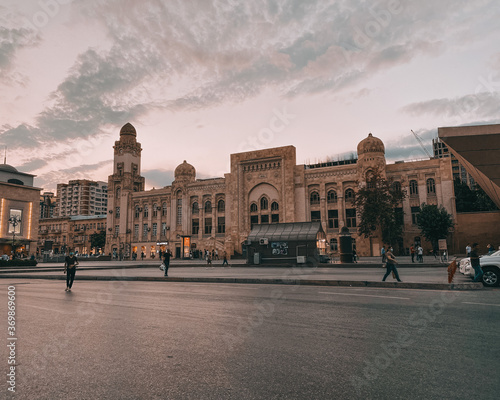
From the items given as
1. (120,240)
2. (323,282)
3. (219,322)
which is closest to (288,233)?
(323,282)

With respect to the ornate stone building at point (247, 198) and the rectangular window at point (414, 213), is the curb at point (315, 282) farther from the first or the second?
the rectangular window at point (414, 213)

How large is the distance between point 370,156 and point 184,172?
31.0 m

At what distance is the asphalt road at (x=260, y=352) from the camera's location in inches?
131

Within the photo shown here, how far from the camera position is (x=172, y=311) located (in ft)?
25.6

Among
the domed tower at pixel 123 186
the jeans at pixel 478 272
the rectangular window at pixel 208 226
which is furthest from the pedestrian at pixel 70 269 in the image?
the domed tower at pixel 123 186

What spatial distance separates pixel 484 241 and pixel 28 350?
4721cm

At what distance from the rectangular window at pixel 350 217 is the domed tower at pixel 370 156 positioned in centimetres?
465

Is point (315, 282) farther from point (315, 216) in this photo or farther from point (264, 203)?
point (264, 203)

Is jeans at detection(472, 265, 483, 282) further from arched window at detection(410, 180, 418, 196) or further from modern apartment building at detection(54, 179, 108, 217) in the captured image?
modern apartment building at detection(54, 179, 108, 217)

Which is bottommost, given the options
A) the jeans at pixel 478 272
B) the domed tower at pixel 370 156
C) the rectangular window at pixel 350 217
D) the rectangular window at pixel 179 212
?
the jeans at pixel 478 272

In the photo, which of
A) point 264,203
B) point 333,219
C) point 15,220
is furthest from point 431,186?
point 15,220

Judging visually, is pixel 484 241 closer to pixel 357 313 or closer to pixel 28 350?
pixel 357 313

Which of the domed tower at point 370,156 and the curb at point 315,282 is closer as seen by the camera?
the curb at point 315,282

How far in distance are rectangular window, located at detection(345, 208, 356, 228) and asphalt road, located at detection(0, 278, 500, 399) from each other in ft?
135
